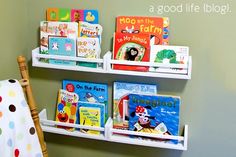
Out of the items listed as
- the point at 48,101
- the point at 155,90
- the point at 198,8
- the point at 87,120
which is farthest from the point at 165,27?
the point at 48,101

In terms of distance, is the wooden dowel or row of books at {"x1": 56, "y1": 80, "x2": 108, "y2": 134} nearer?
the wooden dowel

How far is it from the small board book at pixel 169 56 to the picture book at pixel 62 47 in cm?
31

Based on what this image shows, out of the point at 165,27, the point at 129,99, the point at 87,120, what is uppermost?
the point at 165,27

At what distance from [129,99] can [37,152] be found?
40cm

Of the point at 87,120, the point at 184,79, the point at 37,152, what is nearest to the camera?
the point at 37,152

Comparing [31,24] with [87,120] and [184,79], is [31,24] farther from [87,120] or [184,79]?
[184,79]

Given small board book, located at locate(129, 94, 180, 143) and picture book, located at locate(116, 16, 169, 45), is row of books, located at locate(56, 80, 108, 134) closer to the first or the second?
small board book, located at locate(129, 94, 180, 143)

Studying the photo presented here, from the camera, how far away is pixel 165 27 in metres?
1.28

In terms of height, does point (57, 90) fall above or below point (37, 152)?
above

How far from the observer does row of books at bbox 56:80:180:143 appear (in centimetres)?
133

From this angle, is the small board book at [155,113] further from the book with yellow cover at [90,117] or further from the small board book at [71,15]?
the small board book at [71,15]

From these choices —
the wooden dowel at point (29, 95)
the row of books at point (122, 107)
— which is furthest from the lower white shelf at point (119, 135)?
the wooden dowel at point (29, 95)

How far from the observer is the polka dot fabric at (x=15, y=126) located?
1.13 meters

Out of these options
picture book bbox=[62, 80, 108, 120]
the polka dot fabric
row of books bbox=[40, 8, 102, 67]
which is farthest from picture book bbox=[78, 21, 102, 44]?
the polka dot fabric
